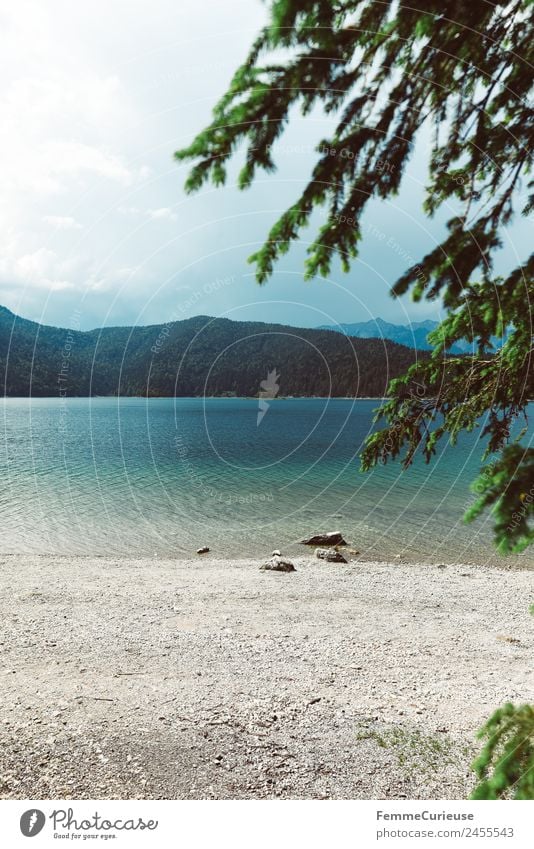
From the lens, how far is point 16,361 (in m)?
178

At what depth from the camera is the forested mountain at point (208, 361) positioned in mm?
74188

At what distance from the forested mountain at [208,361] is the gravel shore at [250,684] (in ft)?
150

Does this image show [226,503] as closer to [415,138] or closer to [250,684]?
[250,684]

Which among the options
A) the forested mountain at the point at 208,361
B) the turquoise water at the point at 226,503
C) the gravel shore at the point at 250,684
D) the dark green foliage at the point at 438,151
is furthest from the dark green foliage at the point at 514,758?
the forested mountain at the point at 208,361

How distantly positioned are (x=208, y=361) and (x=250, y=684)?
134077mm

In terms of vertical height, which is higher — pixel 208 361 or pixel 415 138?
pixel 208 361

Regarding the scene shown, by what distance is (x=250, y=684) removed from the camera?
8.06 meters

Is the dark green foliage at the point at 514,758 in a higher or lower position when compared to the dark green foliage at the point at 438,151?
lower

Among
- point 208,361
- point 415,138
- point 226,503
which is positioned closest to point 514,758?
point 415,138

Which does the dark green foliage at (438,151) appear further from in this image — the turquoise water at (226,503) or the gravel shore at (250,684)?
the turquoise water at (226,503)

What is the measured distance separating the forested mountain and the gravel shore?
150 ft

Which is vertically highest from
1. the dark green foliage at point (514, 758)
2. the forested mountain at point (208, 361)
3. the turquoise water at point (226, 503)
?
the forested mountain at point (208, 361)

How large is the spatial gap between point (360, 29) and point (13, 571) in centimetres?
1723

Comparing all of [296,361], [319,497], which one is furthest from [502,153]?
[296,361]
